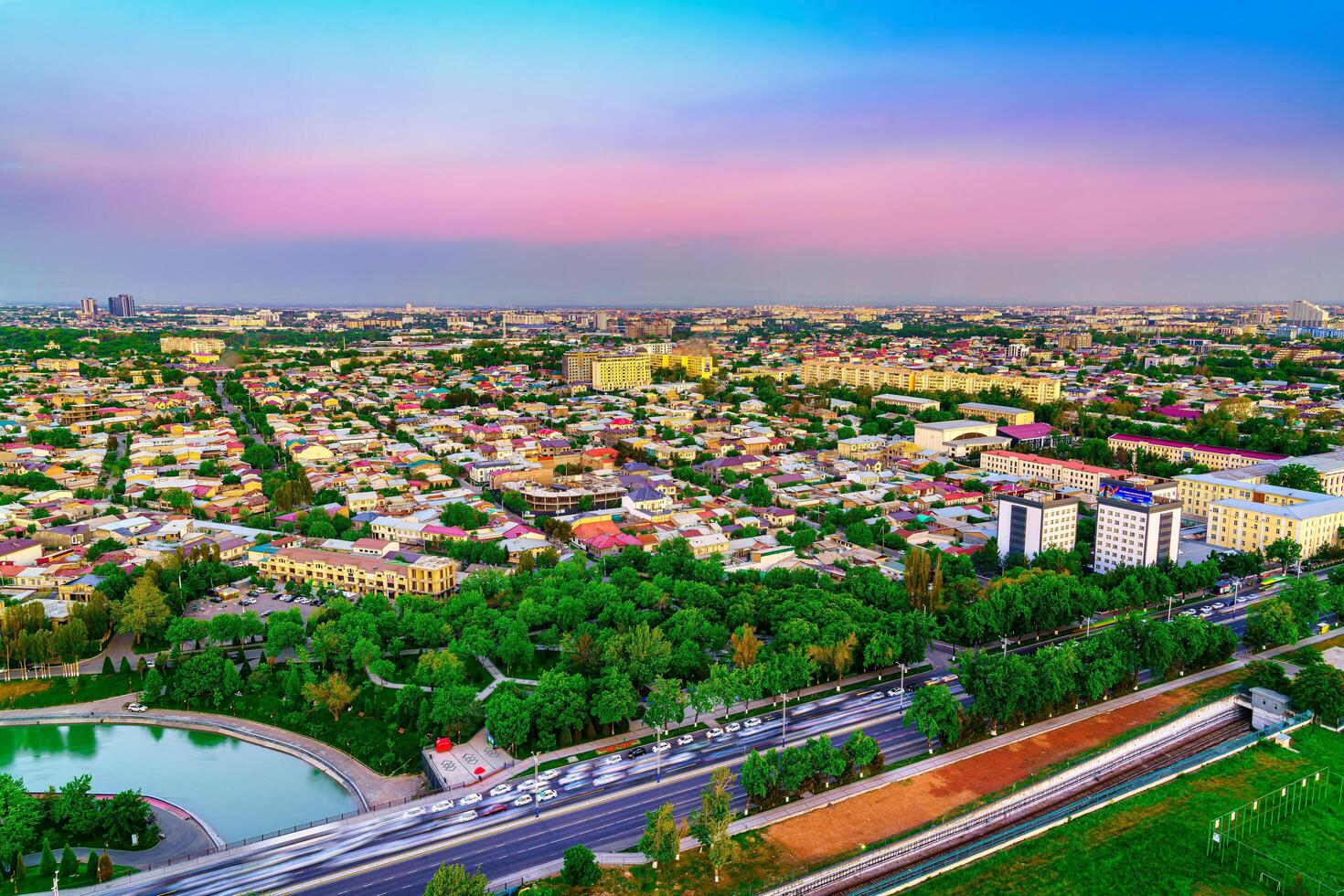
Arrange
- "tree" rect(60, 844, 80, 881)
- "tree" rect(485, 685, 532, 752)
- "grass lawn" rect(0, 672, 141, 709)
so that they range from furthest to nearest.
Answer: "grass lawn" rect(0, 672, 141, 709) < "tree" rect(485, 685, 532, 752) < "tree" rect(60, 844, 80, 881)

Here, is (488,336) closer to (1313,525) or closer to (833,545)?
(833,545)

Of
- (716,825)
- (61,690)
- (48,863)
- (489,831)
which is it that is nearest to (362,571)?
(61,690)

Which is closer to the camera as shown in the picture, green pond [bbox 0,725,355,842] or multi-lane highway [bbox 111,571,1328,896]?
multi-lane highway [bbox 111,571,1328,896]

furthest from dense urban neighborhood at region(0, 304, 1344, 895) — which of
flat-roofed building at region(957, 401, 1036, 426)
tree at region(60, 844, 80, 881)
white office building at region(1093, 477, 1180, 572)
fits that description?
flat-roofed building at region(957, 401, 1036, 426)

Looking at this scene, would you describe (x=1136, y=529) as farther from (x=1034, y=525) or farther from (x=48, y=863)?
(x=48, y=863)

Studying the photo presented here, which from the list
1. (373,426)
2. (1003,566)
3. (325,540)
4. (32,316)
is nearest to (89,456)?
(373,426)

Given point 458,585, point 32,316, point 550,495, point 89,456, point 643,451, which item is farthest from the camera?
point 32,316

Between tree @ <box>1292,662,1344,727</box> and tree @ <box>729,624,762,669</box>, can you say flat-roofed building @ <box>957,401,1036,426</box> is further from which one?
tree @ <box>729,624,762,669</box>

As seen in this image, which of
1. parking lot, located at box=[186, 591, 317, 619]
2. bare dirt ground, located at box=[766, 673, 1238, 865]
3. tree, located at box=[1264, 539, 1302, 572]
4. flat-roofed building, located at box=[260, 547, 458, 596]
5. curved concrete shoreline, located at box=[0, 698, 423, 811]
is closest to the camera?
bare dirt ground, located at box=[766, 673, 1238, 865]
